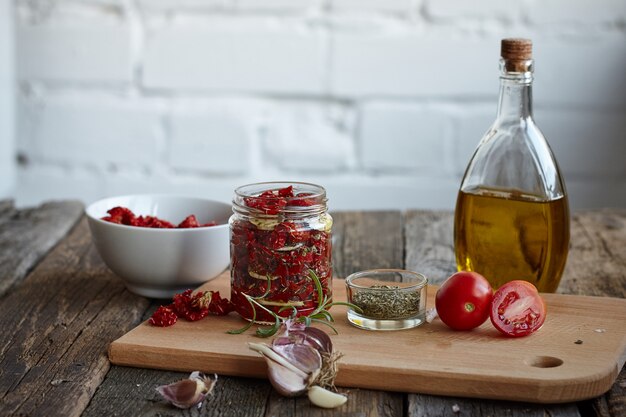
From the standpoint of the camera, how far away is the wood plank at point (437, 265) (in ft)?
3.11

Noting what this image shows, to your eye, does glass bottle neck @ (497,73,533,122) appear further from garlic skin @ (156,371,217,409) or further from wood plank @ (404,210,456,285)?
garlic skin @ (156,371,217,409)

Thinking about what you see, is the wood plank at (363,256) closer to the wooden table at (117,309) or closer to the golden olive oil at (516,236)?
the wooden table at (117,309)

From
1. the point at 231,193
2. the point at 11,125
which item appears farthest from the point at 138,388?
the point at 11,125

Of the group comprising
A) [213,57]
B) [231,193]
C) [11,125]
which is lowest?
[231,193]

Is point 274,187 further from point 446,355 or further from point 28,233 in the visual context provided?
point 28,233

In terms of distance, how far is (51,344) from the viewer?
1.13 meters

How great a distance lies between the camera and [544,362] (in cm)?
103

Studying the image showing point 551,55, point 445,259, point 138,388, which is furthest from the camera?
point 551,55

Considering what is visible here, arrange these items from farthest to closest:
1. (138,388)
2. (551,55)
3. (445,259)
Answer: (551,55), (445,259), (138,388)

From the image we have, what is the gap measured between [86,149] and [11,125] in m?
0.20

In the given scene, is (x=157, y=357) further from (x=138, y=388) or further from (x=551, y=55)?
(x=551, y=55)

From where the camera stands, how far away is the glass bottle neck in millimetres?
1258

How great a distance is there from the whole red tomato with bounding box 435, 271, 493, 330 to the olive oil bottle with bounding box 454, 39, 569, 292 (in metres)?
0.17

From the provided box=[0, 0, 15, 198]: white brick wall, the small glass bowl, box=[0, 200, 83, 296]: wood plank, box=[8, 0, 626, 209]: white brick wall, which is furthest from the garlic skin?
box=[0, 0, 15, 198]: white brick wall
